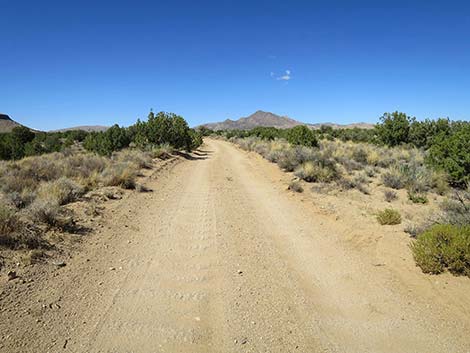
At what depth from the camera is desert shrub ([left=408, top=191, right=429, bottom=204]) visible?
36.7 ft

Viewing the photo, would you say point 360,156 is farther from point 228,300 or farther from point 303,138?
point 228,300

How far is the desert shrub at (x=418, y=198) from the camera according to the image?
1119cm

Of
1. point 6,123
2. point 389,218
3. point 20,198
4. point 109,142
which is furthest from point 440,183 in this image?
point 6,123

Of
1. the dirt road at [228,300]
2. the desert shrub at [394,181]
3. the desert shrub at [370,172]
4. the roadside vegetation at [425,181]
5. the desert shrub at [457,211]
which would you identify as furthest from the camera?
the desert shrub at [370,172]

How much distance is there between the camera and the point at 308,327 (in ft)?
15.0

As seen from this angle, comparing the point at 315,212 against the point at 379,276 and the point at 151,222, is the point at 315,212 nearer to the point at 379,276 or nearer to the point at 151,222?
the point at 379,276

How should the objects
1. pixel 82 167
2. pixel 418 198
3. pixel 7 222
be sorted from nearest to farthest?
pixel 7 222 < pixel 418 198 < pixel 82 167

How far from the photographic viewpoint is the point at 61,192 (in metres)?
9.55

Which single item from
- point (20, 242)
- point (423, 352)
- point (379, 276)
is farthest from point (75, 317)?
point (379, 276)

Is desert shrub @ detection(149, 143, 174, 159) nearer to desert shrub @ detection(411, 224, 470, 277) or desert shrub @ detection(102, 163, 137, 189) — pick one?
desert shrub @ detection(102, 163, 137, 189)

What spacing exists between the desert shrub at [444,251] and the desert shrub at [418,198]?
207 inches

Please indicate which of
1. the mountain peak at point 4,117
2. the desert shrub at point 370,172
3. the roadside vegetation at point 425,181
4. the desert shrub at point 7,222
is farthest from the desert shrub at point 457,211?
the mountain peak at point 4,117

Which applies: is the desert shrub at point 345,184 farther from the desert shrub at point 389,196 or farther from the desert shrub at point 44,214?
the desert shrub at point 44,214

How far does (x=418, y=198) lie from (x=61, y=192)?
37.5ft
